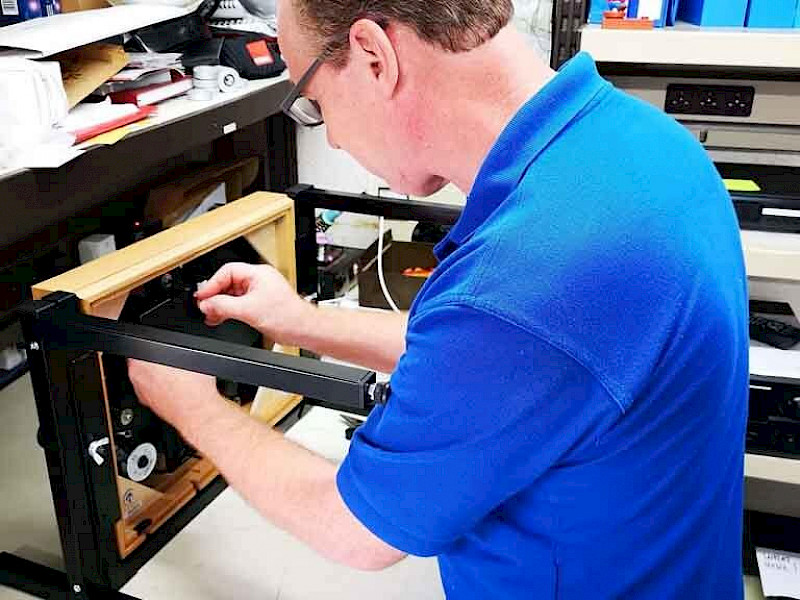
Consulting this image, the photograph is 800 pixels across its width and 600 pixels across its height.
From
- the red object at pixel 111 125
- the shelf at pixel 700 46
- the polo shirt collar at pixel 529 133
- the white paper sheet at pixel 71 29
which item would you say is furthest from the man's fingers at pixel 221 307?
the shelf at pixel 700 46

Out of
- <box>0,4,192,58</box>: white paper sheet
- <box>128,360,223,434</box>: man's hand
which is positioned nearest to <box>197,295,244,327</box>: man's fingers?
<box>128,360,223,434</box>: man's hand

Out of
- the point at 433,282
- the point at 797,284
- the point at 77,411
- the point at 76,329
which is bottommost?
the point at 797,284

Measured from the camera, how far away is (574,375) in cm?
51

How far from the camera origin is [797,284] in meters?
1.53

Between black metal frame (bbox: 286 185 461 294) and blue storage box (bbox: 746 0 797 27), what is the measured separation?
1.75 ft

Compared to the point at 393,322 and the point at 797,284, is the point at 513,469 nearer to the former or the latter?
the point at 393,322

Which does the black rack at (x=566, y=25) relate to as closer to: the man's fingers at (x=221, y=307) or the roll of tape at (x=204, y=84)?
the roll of tape at (x=204, y=84)

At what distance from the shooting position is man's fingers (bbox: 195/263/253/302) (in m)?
0.99

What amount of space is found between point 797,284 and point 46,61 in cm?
137

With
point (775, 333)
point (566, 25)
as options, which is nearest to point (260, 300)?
point (566, 25)

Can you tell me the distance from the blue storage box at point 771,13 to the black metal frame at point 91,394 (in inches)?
34.7

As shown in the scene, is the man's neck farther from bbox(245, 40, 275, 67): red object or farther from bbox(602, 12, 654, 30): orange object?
bbox(245, 40, 275, 67): red object

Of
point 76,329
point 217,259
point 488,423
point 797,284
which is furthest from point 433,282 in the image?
point 797,284

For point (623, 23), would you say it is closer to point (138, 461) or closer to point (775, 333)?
point (775, 333)
